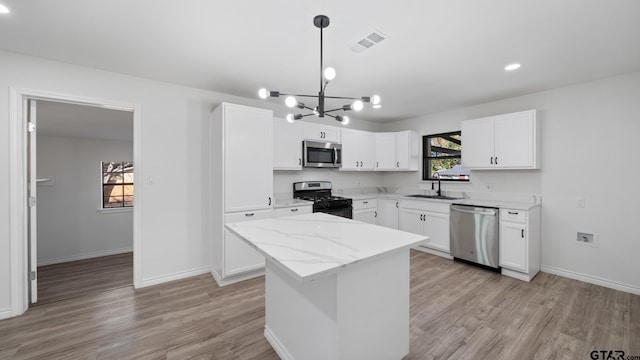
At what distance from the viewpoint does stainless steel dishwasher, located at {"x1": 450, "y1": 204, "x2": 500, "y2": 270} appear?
3344 mm

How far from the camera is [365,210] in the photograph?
4586 millimetres

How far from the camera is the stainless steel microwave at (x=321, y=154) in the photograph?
13.3 ft

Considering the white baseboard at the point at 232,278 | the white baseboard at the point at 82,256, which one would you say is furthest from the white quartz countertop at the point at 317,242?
the white baseboard at the point at 82,256

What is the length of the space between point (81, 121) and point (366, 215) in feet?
15.7

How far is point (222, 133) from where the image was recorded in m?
2.98

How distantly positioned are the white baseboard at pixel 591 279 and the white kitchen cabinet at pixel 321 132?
3.53 meters

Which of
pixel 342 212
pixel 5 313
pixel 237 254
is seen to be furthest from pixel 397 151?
pixel 5 313

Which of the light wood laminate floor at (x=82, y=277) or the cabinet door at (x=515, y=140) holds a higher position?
the cabinet door at (x=515, y=140)

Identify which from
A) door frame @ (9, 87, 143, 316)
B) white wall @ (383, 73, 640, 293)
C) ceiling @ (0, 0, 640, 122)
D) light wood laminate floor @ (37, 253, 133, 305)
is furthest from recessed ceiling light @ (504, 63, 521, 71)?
light wood laminate floor @ (37, 253, 133, 305)

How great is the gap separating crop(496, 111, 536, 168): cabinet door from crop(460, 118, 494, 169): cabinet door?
0.09 meters

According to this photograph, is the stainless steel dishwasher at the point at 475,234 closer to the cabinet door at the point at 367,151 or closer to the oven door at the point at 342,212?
the oven door at the point at 342,212

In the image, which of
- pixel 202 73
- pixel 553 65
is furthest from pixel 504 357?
pixel 202 73

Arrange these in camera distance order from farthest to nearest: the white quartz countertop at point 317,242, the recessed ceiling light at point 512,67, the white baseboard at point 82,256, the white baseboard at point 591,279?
the white baseboard at point 82,256 < the white baseboard at point 591,279 < the recessed ceiling light at point 512,67 < the white quartz countertop at point 317,242

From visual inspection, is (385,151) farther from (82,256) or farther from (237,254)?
(82,256)
